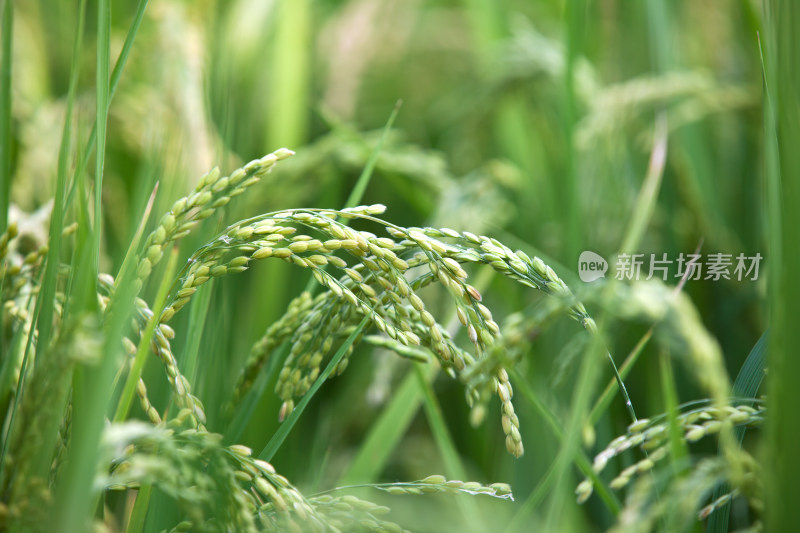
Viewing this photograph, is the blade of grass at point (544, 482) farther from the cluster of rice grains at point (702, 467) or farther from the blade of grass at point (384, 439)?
the blade of grass at point (384, 439)

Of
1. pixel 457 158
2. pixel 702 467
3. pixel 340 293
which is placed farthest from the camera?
pixel 457 158

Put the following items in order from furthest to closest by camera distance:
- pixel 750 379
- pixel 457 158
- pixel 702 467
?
1. pixel 457 158
2. pixel 750 379
3. pixel 702 467

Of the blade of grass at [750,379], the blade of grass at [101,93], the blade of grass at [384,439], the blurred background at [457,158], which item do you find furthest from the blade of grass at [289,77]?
the blade of grass at [750,379]

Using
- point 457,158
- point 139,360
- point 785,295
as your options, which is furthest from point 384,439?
point 457,158

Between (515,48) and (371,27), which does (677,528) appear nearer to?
(515,48)

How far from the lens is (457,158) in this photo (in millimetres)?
1881

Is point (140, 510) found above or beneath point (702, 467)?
beneath

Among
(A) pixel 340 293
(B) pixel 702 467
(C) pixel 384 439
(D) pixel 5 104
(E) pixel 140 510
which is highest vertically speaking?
(D) pixel 5 104

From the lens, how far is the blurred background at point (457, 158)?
1187 millimetres

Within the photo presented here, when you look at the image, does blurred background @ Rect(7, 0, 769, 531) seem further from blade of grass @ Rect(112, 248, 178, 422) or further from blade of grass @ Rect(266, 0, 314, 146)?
blade of grass @ Rect(112, 248, 178, 422)

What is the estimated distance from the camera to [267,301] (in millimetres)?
1374

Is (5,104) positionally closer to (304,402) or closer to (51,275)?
(51,275)

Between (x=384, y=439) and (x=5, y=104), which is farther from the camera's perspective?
(x=384, y=439)

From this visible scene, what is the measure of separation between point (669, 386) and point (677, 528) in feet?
0.64
